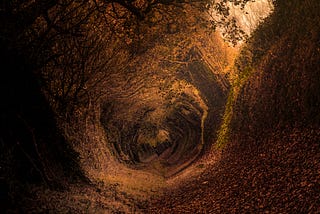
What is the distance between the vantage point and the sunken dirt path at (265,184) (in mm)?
6664

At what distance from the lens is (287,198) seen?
22.1ft

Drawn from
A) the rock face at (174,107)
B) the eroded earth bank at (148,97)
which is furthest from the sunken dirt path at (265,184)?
the rock face at (174,107)

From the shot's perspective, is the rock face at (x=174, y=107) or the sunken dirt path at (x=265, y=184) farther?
the rock face at (x=174, y=107)

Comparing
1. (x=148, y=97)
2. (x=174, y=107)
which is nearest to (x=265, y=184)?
(x=148, y=97)

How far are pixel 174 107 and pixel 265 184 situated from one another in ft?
78.0

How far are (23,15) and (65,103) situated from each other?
6.45 metres

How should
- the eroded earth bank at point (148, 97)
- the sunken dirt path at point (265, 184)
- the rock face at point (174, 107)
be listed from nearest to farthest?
the sunken dirt path at point (265, 184), the eroded earth bank at point (148, 97), the rock face at point (174, 107)

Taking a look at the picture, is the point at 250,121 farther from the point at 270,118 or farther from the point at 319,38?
the point at 319,38

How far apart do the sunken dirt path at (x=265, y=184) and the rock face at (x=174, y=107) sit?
10.3 m

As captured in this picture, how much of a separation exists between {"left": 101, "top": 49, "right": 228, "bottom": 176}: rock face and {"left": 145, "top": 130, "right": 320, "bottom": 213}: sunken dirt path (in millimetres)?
10330

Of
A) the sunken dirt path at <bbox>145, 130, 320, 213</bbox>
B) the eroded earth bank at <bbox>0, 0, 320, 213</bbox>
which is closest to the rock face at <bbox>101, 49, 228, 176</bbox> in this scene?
the eroded earth bank at <bbox>0, 0, 320, 213</bbox>

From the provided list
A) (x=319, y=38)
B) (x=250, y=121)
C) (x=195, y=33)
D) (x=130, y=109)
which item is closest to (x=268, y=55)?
(x=250, y=121)

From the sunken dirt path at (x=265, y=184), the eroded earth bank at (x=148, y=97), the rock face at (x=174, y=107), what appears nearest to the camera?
the sunken dirt path at (x=265, y=184)

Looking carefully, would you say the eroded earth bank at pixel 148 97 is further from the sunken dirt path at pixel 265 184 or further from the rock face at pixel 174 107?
the rock face at pixel 174 107
